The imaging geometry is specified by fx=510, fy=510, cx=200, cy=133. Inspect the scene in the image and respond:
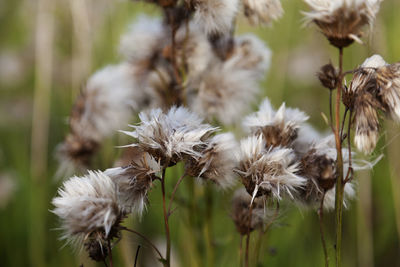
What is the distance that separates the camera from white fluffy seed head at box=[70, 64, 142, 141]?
1368mm

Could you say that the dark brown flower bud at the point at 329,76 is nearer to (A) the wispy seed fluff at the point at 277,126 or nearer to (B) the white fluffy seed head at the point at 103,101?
(A) the wispy seed fluff at the point at 277,126

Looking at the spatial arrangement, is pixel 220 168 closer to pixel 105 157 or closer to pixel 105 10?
pixel 105 157

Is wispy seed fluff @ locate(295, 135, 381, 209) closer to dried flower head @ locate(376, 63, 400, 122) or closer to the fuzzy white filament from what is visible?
dried flower head @ locate(376, 63, 400, 122)

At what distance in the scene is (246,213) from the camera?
945 mm

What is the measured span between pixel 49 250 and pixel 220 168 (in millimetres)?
1087

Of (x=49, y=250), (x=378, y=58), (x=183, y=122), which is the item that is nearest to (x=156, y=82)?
(x=183, y=122)

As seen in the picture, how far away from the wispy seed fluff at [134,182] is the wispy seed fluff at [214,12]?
350 millimetres

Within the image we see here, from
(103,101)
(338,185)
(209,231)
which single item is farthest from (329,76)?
(103,101)

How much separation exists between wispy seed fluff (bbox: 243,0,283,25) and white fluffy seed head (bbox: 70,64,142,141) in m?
0.39

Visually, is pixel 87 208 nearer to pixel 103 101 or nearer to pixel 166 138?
pixel 166 138

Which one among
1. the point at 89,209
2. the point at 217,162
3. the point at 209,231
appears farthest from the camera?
the point at 209,231

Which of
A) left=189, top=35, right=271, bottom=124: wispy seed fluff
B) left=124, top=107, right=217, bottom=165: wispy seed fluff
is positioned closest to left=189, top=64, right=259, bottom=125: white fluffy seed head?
left=189, top=35, right=271, bottom=124: wispy seed fluff

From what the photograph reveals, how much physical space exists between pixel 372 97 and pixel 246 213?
0.31 m

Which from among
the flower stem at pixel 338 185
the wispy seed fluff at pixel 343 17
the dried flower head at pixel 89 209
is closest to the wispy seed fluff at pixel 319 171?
the flower stem at pixel 338 185
